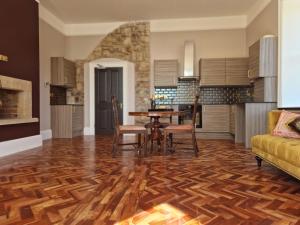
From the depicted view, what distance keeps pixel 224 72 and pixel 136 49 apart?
8.19 feet

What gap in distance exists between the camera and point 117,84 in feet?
24.3

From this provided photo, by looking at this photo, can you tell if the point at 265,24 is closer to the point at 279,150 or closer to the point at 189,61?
the point at 189,61

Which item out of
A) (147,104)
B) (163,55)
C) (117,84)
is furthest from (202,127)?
(117,84)

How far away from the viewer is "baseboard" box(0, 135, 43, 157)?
407 centimetres

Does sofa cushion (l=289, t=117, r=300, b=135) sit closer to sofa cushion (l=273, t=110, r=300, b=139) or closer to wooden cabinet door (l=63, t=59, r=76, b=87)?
sofa cushion (l=273, t=110, r=300, b=139)

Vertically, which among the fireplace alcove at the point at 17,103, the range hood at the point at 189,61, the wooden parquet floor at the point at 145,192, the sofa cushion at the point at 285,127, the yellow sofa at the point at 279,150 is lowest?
the wooden parquet floor at the point at 145,192

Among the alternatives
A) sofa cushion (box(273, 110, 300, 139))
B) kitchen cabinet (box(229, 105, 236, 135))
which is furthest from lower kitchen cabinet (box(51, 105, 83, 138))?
sofa cushion (box(273, 110, 300, 139))

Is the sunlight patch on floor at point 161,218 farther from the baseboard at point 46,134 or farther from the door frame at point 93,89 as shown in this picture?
the door frame at point 93,89

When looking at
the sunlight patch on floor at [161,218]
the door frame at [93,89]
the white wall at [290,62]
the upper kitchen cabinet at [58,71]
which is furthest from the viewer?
the door frame at [93,89]

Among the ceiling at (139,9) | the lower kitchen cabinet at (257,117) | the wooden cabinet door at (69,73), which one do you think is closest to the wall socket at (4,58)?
the ceiling at (139,9)

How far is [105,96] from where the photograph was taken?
746 cm

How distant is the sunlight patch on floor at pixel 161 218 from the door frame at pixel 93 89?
547 centimetres

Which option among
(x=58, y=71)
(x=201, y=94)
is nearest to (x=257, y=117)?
(x=201, y=94)

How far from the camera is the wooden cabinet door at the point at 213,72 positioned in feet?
21.0
